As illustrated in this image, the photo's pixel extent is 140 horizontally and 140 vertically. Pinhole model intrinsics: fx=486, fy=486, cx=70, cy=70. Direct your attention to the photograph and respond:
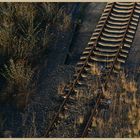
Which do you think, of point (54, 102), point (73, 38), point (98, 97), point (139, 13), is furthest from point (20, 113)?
point (139, 13)

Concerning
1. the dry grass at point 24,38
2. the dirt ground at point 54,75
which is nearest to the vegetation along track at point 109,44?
the dirt ground at point 54,75

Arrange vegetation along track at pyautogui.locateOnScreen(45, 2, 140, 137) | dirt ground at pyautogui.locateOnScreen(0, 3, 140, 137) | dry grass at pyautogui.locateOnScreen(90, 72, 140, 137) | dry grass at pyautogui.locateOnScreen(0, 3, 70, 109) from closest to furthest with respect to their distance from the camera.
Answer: dry grass at pyautogui.locateOnScreen(90, 72, 140, 137), dirt ground at pyautogui.locateOnScreen(0, 3, 140, 137), dry grass at pyautogui.locateOnScreen(0, 3, 70, 109), vegetation along track at pyautogui.locateOnScreen(45, 2, 140, 137)

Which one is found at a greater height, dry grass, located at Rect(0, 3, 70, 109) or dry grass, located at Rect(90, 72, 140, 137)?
dry grass, located at Rect(0, 3, 70, 109)

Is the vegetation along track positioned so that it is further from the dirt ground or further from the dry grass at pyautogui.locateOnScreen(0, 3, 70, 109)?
the dry grass at pyautogui.locateOnScreen(0, 3, 70, 109)

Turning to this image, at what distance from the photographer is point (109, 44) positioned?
1223cm

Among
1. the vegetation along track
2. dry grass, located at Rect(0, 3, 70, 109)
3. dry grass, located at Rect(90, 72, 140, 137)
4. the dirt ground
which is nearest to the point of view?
dry grass, located at Rect(90, 72, 140, 137)

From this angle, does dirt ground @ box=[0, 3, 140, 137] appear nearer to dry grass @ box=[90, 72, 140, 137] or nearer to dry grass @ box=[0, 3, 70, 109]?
dry grass @ box=[0, 3, 70, 109]

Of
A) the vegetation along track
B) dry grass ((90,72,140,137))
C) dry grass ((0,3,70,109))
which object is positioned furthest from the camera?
the vegetation along track

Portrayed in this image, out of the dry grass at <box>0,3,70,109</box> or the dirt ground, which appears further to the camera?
the dry grass at <box>0,3,70,109</box>

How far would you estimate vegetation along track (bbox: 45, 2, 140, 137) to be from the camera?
1118 cm

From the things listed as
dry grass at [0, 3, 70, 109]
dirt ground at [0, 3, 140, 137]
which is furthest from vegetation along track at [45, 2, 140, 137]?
dry grass at [0, 3, 70, 109]

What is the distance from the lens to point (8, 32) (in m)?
11.8

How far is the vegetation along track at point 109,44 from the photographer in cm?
1118

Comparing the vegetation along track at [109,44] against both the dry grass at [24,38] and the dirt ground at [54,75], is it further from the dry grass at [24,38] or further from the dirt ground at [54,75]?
the dry grass at [24,38]
